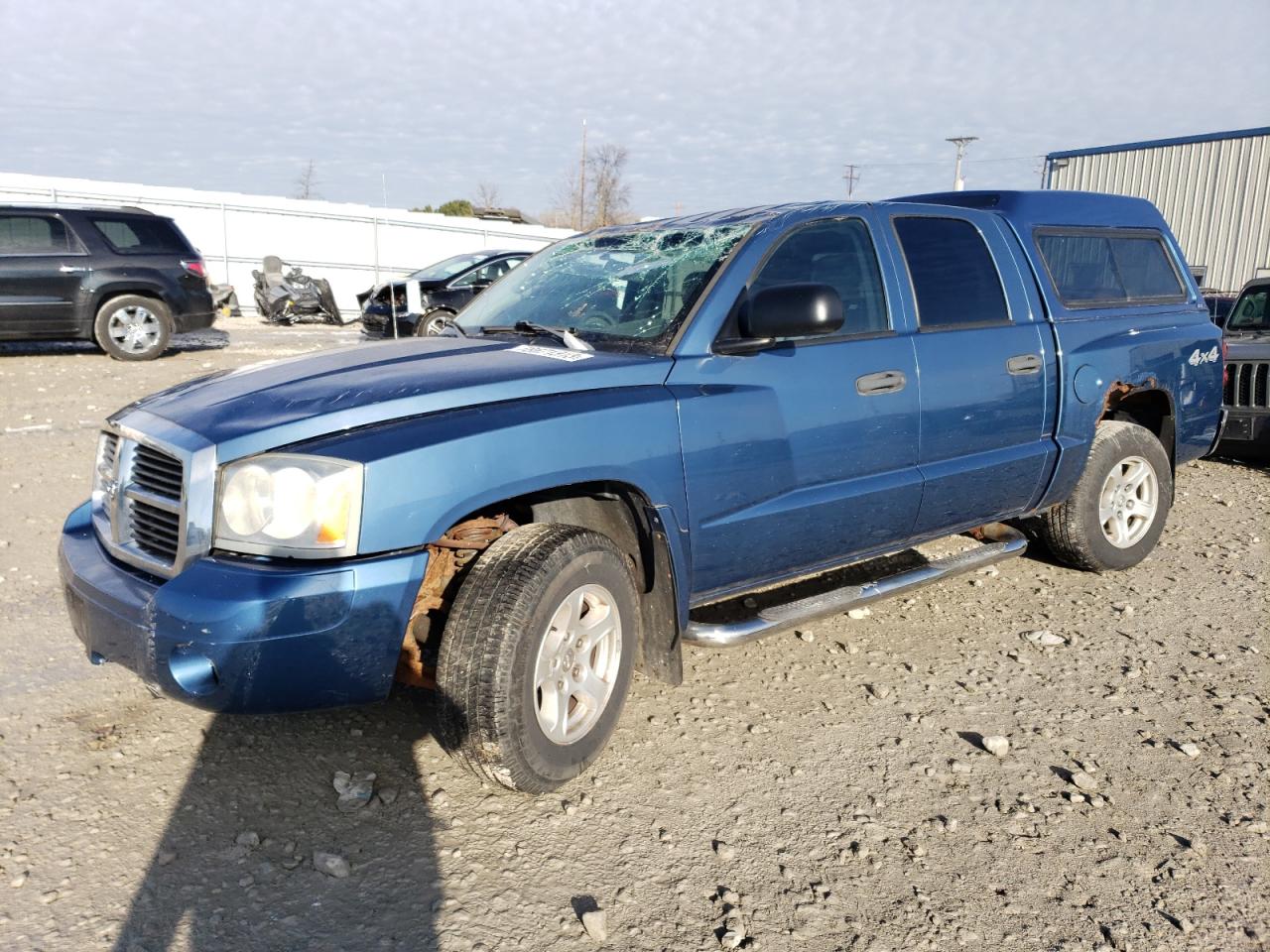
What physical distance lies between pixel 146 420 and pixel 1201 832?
338 cm

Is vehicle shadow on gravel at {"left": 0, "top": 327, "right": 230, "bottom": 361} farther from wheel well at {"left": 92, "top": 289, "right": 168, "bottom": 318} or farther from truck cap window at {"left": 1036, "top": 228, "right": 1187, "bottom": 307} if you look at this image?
truck cap window at {"left": 1036, "top": 228, "right": 1187, "bottom": 307}

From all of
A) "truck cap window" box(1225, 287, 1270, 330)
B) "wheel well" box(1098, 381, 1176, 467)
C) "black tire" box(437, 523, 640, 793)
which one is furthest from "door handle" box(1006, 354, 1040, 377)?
"truck cap window" box(1225, 287, 1270, 330)

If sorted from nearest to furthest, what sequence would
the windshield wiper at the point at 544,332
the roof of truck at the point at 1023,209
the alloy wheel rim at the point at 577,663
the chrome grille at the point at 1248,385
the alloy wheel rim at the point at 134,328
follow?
the alloy wheel rim at the point at 577,663, the windshield wiper at the point at 544,332, the roof of truck at the point at 1023,209, the chrome grille at the point at 1248,385, the alloy wheel rim at the point at 134,328

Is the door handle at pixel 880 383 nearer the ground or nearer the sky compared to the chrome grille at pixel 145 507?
nearer the sky

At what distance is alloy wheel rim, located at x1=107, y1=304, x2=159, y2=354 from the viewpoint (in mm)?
11805

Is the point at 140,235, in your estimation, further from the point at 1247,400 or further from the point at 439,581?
the point at 1247,400

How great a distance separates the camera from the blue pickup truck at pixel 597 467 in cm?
257

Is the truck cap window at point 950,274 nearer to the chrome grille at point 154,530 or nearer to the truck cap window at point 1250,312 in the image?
the chrome grille at point 154,530

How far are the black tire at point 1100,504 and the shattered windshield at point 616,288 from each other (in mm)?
2357

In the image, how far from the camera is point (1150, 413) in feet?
17.5

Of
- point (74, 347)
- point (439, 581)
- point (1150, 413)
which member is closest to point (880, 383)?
point (439, 581)

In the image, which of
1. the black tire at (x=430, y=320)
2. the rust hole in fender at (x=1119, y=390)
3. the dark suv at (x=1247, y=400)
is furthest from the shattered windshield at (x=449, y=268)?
the rust hole in fender at (x=1119, y=390)

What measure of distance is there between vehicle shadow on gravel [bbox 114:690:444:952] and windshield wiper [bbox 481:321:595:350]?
56.0 inches

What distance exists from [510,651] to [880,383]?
183cm
